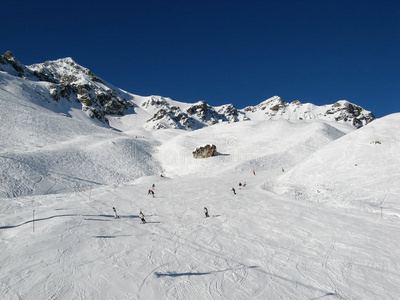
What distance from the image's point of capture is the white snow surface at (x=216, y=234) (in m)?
8.81

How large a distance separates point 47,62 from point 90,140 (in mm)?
183255

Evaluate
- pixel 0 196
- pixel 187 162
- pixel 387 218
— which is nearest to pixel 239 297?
pixel 387 218

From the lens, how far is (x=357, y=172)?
2395 centimetres

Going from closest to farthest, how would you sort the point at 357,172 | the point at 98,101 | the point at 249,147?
the point at 357,172, the point at 249,147, the point at 98,101

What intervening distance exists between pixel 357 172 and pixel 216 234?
1862 cm

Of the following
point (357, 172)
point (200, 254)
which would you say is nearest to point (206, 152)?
point (357, 172)

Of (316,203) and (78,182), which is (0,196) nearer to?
(78,182)

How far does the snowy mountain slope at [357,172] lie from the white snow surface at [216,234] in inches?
4.3

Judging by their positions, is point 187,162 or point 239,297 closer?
point 239,297

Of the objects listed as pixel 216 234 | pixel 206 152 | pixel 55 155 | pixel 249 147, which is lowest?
pixel 216 234

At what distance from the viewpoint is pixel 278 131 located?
66312mm

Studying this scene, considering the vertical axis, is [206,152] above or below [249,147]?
below

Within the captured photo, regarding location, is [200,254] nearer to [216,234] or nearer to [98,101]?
[216,234]

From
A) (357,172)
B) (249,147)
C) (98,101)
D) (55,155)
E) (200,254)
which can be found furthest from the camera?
(98,101)
